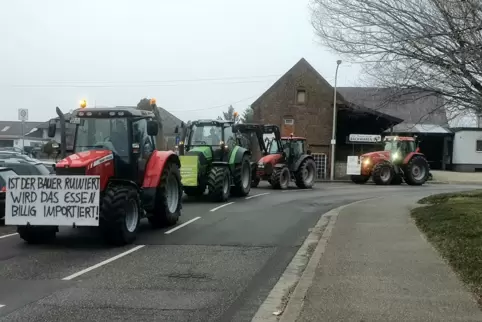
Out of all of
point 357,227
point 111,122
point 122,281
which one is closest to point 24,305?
point 122,281

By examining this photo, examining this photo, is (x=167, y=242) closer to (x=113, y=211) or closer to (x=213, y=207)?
(x=113, y=211)

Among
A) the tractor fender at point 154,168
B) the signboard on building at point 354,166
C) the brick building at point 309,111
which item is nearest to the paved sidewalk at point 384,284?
the tractor fender at point 154,168

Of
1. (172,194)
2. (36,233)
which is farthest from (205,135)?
(36,233)

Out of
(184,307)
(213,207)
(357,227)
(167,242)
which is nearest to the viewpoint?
(184,307)

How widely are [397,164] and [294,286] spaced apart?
2525 centimetres

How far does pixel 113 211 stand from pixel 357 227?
17.4ft

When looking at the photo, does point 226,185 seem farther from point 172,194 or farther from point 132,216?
point 132,216

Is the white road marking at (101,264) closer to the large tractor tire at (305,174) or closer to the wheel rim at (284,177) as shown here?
the wheel rim at (284,177)

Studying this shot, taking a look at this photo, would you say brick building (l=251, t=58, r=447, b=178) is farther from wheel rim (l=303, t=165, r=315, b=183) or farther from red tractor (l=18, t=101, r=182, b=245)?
red tractor (l=18, t=101, r=182, b=245)

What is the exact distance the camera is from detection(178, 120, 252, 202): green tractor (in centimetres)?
1778

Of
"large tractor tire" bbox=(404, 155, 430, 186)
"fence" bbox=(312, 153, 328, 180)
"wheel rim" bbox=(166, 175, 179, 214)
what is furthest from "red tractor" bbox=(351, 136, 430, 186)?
"wheel rim" bbox=(166, 175, 179, 214)

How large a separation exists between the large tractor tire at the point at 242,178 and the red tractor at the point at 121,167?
6.70 metres

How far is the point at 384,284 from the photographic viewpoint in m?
7.14

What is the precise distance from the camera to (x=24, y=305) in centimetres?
660
